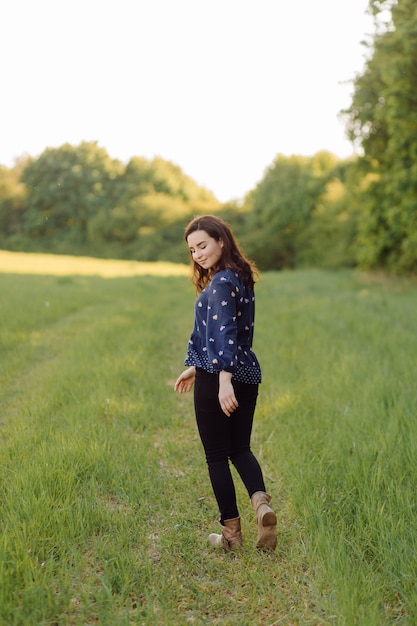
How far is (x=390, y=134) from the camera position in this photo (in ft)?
63.3

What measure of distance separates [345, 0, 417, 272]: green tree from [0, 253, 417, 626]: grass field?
37.6 feet

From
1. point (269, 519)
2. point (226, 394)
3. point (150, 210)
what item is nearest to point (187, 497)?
point (269, 519)

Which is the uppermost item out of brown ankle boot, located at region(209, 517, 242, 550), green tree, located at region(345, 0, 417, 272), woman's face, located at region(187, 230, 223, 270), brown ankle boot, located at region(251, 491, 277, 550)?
green tree, located at region(345, 0, 417, 272)

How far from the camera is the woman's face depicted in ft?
10.3

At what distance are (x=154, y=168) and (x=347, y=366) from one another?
67533 millimetres

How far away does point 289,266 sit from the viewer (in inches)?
2245

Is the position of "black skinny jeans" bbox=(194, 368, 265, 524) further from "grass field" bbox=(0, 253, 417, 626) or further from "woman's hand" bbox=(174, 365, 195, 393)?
"grass field" bbox=(0, 253, 417, 626)

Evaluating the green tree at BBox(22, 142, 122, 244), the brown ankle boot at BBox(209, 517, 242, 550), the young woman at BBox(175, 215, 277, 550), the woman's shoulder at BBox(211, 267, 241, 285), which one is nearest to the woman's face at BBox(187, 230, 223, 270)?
the young woman at BBox(175, 215, 277, 550)

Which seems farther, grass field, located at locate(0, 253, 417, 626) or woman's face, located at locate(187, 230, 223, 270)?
woman's face, located at locate(187, 230, 223, 270)

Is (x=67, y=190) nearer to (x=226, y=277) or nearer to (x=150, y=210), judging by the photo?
(x=150, y=210)

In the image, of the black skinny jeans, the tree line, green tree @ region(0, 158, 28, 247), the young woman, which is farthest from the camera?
green tree @ region(0, 158, 28, 247)

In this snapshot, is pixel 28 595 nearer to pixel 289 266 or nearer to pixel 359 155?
pixel 359 155

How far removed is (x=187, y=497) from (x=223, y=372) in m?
1.36

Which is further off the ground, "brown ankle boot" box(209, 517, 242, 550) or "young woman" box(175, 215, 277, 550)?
"young woman" box(175, 215, 277, 550)
